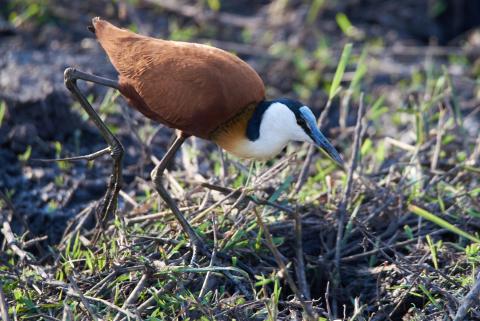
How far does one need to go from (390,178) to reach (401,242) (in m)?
0.51

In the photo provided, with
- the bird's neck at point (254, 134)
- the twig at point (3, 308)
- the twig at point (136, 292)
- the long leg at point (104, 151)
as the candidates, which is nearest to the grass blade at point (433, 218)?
the bird's neck at point (254, 134)

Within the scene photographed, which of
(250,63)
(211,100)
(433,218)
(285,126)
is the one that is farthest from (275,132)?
(250,63)

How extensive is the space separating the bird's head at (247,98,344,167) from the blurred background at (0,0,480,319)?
Answer: 527mm

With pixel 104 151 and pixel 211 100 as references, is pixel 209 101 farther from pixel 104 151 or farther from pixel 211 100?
pixel 104 151

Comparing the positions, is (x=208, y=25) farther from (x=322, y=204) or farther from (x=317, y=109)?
(x=322, y=204)

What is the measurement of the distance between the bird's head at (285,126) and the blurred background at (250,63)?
0.53 metres

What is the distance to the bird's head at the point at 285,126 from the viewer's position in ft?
11.4

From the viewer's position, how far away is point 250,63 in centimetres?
609

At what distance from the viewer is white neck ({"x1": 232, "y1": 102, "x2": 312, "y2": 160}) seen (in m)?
3.50

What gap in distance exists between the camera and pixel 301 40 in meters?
6.37

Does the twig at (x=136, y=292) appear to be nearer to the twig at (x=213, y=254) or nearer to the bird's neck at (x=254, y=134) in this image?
the twig at (x=213, y=254)

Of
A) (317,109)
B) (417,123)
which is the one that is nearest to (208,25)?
(317,109)

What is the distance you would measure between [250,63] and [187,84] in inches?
106

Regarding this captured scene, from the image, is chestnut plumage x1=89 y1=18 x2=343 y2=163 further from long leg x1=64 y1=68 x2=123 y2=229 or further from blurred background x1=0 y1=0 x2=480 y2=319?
blurred background x1=0 y1=0 x2=480 y2=319
